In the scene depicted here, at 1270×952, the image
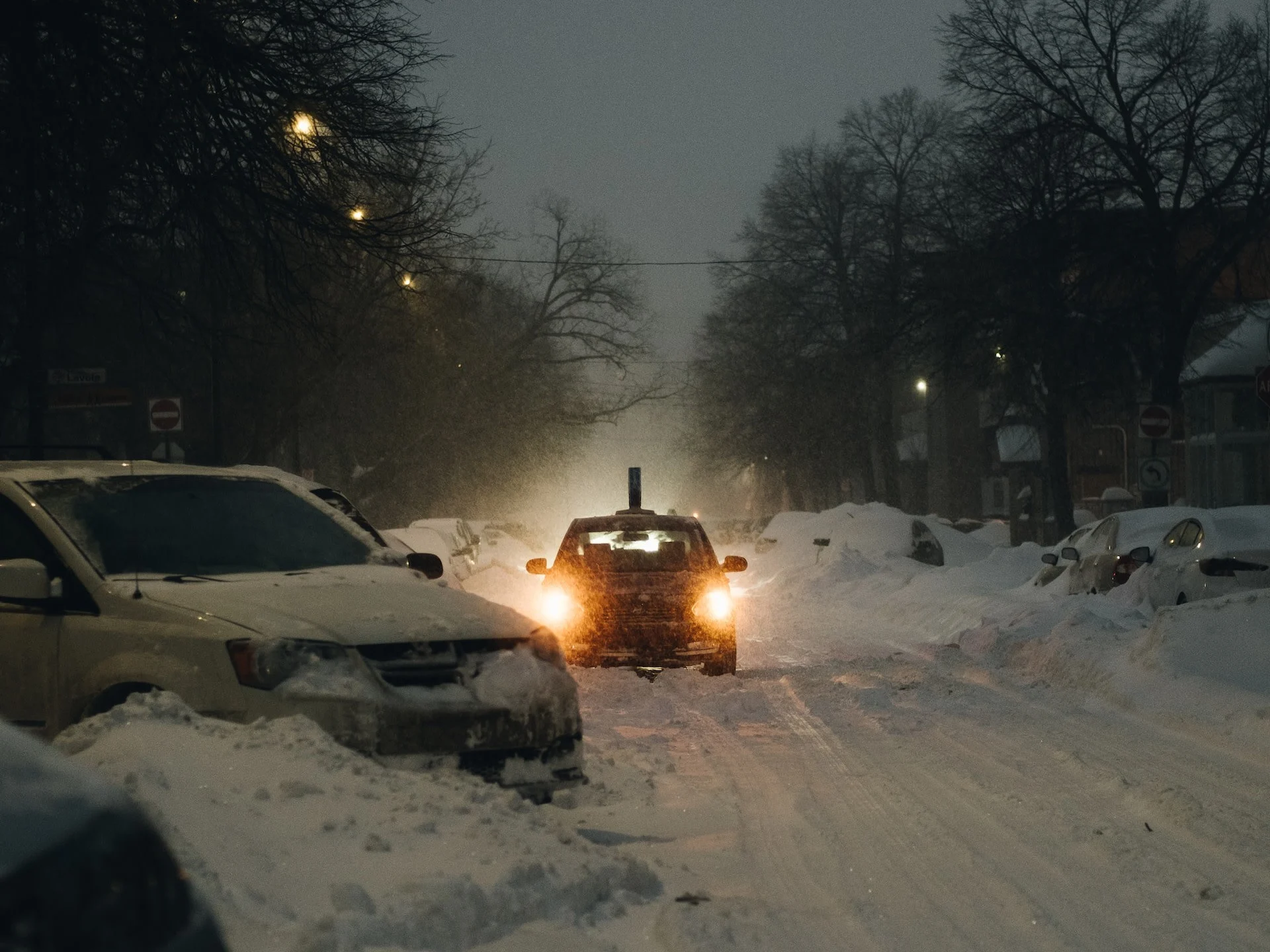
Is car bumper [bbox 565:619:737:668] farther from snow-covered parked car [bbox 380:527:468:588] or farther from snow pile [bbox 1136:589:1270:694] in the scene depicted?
snow-covered parked car [bbox 380:527:468:588]

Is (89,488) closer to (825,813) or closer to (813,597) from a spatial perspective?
(825,813)

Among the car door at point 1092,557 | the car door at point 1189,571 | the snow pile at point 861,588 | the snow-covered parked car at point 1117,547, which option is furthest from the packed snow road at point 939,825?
the car door at point 1092,557

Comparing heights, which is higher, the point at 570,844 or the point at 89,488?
the point at 89,488

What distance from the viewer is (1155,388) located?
29.6m

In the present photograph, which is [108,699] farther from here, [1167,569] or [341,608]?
[1167,569]

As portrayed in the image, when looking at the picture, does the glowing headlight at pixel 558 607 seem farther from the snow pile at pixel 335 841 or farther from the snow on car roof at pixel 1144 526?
the snow on car roof at pixel 1144 526

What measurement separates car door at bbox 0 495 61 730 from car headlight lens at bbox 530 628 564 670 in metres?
2.05

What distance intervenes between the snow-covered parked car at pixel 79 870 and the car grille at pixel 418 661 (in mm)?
3978

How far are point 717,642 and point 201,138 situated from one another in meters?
6.53

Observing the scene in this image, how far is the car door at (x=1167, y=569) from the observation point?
16484 millimetres

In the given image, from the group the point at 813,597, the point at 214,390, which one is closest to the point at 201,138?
the point at 214,390

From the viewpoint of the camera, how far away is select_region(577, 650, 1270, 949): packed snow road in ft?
17.4

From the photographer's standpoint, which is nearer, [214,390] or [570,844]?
[570,844]

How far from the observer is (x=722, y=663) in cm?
1409
